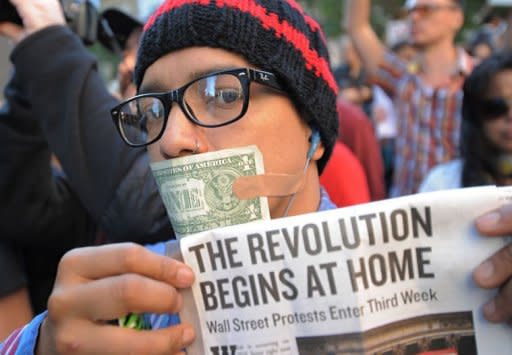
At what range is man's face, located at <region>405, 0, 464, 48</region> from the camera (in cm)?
373

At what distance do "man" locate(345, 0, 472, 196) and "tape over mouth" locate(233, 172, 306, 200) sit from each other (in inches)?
96.6

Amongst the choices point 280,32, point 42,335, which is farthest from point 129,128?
point 42,335

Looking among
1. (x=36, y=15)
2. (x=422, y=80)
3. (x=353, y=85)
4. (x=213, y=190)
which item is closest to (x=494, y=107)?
(x=422, y=80)

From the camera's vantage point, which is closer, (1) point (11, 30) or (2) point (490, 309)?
(2) point (490, 309)

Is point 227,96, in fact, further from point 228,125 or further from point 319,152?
point 319,152

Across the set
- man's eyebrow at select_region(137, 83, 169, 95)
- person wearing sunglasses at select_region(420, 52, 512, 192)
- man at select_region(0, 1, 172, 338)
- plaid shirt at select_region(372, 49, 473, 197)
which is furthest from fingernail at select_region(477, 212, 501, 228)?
plaid shirt at select_region(372, 49, 473, 197)

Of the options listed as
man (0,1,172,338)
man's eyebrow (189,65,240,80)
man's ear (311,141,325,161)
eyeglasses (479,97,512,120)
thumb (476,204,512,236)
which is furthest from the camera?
eyeglasses (479,97,512,120)

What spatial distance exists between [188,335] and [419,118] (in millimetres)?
2977

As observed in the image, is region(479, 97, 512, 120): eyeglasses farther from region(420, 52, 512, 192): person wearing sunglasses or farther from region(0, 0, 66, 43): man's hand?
region(0, 0, 66, 43): man's hand

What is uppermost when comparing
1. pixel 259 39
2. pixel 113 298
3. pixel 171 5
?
pixel 171 5

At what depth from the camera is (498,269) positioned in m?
0.92

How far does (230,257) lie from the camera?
3.19 feet

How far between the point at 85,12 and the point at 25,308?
1306mm

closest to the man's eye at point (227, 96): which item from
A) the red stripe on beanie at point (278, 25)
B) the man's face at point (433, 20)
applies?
the red stripe on beanie at point (278, 25)
